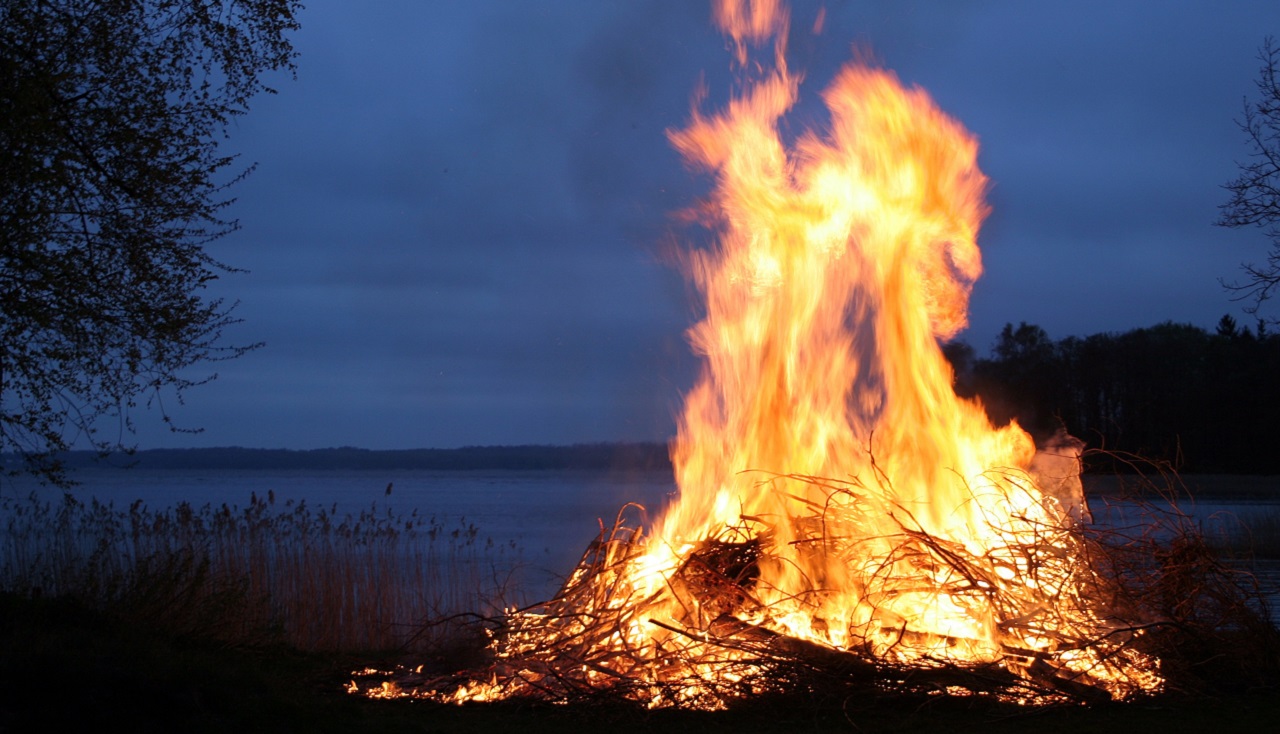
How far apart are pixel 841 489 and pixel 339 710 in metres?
3.53

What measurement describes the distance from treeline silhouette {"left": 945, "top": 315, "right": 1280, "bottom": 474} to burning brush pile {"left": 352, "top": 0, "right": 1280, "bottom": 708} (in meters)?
16.6

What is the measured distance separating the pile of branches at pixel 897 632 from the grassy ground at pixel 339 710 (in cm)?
15

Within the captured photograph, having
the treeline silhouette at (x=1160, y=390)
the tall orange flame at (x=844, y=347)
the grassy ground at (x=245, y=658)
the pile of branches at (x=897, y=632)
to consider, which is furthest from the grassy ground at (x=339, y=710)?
the treeline silhouette at (x=1160, y=390)

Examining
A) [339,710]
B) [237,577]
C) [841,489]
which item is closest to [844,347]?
[841,489]

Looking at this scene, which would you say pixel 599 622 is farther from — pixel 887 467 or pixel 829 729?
pixel 887 467

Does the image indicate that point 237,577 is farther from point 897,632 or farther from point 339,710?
point 897,632

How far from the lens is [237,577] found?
1011 cm

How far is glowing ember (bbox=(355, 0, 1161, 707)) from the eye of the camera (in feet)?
20.1

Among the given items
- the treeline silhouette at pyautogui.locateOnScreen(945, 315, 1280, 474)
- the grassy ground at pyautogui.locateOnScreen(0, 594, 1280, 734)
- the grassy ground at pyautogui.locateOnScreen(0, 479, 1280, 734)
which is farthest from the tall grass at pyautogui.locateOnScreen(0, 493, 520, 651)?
the treeline silhouette at pyautogui.locateOnScreen(945, 315, 1280, 474)

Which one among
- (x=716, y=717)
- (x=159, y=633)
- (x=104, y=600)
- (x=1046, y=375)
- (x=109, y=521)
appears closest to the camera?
(x=716, y=717)

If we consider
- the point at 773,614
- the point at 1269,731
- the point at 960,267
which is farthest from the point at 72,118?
the point at 1269,731

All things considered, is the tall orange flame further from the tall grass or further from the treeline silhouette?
the treeline silhouette

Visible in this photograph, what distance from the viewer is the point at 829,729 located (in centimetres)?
529

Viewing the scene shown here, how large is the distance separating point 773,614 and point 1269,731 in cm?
280
